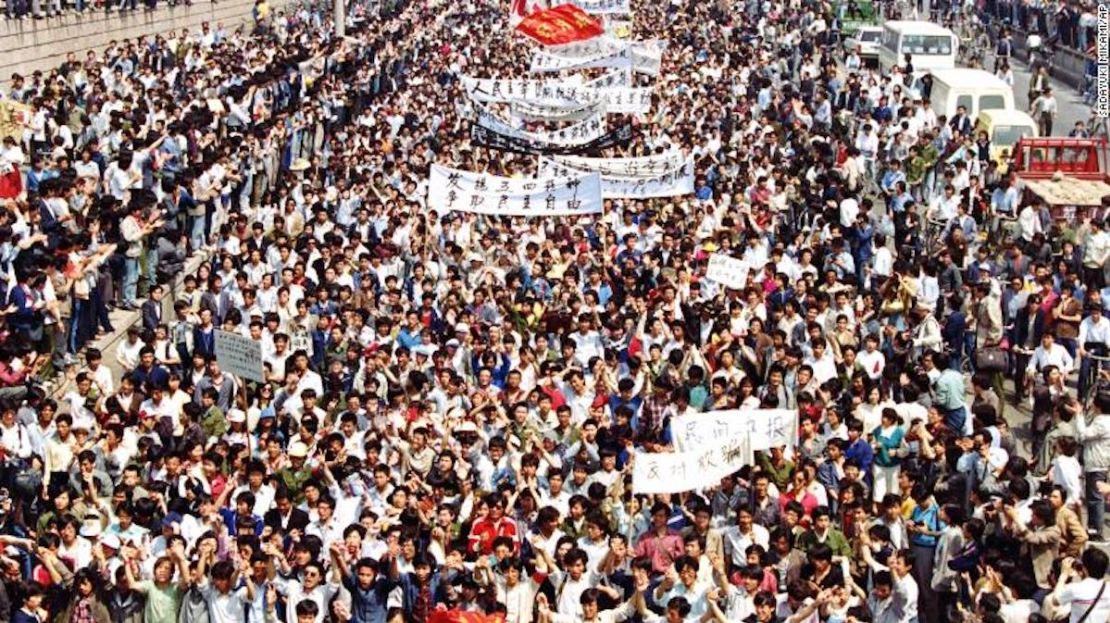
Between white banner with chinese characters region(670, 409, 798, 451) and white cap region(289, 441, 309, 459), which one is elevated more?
white banner with chinese characters region(670, 409, 798, 451)

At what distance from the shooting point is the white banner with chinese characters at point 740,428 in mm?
11734

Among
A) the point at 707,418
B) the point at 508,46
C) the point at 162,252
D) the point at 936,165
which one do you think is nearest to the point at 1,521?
the point at 707,418

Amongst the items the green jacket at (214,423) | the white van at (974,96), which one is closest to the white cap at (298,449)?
the green jacket at (214,423)

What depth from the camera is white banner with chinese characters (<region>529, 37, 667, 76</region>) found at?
102ft

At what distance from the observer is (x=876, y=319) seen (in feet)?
52.6

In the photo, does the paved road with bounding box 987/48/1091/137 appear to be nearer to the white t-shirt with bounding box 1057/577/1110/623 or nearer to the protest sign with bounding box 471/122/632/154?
the protest sign with bounding box 471/122/632/154

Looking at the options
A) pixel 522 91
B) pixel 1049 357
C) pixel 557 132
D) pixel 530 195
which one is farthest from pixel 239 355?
pixel 522 91

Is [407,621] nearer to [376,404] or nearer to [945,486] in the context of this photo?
[376,404]

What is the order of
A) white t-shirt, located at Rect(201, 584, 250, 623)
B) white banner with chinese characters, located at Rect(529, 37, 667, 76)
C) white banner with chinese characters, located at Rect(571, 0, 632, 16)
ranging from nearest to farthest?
white t-shirt, located at Rect(201, 584, 250, 623) → white banner with chinese characters, located at Rect(529, 37, 667, 76) → white banner with chinese characters, located at Rect(571, 0, 632, 16)

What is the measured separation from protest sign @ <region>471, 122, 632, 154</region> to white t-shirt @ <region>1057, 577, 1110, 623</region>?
42.0 ft

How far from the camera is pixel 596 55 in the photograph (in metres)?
32.2

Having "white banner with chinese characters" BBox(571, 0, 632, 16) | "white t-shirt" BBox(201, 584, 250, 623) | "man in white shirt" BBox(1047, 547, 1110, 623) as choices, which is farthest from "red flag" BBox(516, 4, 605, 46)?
"man in white shirt" BBox(1047, 547, 1110, 623)

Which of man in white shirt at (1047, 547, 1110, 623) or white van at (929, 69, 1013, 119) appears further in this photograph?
white van at (929, 69, 1013, 119)

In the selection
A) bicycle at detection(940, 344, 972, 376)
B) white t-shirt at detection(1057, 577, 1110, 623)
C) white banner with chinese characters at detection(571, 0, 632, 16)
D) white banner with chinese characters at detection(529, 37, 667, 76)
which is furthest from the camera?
white banner with chinese characters at detection(571, 0, 632, 16)
